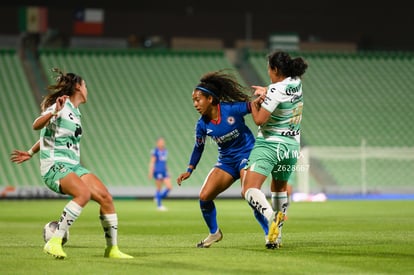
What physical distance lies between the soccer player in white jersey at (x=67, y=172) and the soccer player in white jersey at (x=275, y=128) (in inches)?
72.7

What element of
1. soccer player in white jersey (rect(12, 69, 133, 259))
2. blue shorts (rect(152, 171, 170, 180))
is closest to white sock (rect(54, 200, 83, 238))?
soccer player in white jersey (rect(12, 69, 133, 259))

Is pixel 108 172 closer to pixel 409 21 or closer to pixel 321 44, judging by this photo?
pixel 321 44

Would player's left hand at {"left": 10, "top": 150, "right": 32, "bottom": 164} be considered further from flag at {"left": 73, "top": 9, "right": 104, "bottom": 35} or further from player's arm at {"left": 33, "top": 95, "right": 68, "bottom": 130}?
flag at {"left": 73, "top": 9, "right": 104, "bottom": 35}

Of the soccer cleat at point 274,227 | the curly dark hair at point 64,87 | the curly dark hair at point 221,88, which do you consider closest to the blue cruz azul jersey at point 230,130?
the curly dark hair at point 221,88

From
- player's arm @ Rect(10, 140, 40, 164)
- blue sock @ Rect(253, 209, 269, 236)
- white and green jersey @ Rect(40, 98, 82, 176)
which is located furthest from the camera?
blue sock @ Rect(253, 209, 269, 236)

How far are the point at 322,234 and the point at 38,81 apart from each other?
2363 cm

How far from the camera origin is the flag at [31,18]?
117ft

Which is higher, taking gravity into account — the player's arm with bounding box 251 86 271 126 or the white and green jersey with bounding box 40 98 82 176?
the player's arm with bounding box 251 86 271 126

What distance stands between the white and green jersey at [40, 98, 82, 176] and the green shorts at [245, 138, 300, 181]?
224 cm

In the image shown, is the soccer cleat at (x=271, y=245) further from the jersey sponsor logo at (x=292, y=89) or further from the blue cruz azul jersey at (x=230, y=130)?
the jersey sponsor logo at (x=292, y=89)

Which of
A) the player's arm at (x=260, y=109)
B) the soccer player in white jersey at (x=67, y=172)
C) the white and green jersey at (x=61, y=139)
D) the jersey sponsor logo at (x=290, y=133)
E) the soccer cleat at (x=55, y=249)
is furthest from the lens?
the jersey sponsor logo at (x=290, y=133)

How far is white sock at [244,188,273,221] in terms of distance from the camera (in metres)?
10.6

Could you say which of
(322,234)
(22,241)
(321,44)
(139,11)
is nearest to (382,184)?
(321,44)

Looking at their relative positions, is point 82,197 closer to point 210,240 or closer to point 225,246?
point 210,240
